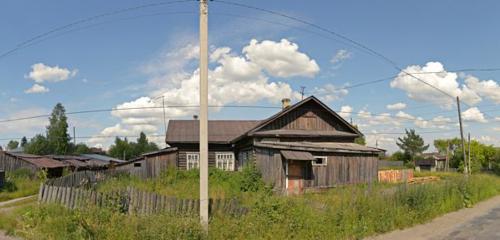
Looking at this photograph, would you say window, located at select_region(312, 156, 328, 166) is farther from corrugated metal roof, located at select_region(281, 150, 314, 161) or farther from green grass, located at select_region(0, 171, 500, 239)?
green grass, located at select_region(0, 171, 500, 239)

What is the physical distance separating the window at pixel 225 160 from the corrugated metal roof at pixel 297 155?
10.2 metres

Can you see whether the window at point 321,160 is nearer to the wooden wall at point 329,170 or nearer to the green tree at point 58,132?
the wooden wall at point 329,170

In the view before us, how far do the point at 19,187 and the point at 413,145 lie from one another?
64795 mm

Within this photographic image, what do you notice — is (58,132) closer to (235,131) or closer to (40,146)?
(40,146)

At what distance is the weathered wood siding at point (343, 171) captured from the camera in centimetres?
2059

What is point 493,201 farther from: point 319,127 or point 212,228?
point 212,228

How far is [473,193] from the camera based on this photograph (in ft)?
61.1

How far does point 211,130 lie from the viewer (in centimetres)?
3156

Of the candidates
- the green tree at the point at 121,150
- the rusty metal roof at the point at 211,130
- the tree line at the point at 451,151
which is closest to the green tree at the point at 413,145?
the tree line at the point at 451,151

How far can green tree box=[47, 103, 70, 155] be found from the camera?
6562cm

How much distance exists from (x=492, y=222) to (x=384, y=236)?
17.1ft

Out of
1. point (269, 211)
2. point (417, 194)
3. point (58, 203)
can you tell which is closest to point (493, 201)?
point (417, 194)

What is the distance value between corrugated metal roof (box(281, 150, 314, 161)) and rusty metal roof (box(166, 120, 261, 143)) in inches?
373

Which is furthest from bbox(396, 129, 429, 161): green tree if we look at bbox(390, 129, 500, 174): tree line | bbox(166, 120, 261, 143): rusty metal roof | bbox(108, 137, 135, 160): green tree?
bbox(108, 137, 135, 160): green tree
